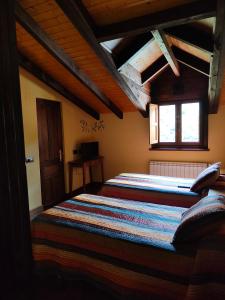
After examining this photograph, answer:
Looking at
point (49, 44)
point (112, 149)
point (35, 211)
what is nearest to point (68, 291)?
point (35, 211)

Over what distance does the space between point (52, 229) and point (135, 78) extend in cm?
290

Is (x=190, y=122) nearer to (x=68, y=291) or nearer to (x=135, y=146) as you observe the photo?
(x=135, y=146)

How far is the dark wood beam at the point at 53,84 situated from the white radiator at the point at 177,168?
5.84 feet

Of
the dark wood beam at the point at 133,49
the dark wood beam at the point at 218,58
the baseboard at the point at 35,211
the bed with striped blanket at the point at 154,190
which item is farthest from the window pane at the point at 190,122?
the baseboard at the point at 35,211

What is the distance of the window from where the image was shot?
14.0ft

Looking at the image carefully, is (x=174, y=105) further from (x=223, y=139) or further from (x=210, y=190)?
(x=210, y=190)

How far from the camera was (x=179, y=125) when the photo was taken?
4.44 m

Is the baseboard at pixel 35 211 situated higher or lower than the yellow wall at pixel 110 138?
lower

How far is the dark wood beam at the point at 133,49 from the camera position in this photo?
304cm

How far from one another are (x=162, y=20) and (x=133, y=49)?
3.16ft

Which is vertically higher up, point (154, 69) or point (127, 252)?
point (154, 69)

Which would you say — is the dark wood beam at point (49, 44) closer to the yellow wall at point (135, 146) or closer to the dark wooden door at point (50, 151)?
the dark wooden door at point (50, 151)

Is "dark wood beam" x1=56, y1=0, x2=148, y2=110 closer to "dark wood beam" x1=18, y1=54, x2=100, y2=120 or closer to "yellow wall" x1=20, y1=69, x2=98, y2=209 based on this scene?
"dark wood beam" x1=18, y1=54, x2=100, y2=120

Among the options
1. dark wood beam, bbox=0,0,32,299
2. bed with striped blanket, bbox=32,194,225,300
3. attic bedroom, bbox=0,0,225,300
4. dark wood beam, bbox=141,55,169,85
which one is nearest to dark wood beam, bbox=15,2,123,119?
attic bedroom, bbox=0,0,225,300
